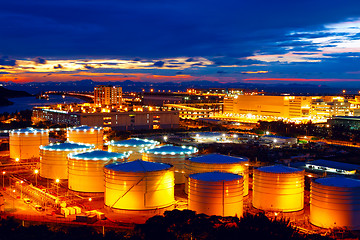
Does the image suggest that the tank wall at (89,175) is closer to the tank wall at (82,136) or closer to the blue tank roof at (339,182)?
the tank wall at (82,136)

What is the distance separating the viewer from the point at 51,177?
1019 inches

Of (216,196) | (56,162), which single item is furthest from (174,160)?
(56,162)

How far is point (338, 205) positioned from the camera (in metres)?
17.0

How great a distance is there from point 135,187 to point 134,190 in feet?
0.45

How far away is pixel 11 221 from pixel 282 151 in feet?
77.3

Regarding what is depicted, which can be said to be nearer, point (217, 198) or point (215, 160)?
point (217, 198)

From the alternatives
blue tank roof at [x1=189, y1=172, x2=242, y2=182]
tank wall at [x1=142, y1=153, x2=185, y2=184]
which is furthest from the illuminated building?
blue tank roof at [x1=189, y1=172, x2=242, y2=182]

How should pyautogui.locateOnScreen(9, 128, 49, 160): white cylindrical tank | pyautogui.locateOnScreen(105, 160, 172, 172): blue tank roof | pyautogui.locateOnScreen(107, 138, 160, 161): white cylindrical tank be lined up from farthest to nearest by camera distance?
pyautogui.locateOnScreen(9, 128, 49, 160): white cylindrical tank
pyautogui.locateOnScreen(107, 138, 160, 161): white cylindrical tank
pyautogui.locateOnScreen(105, 160, 172, 172): blue tank roof

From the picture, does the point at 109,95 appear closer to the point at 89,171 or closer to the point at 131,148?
the point at 131,148

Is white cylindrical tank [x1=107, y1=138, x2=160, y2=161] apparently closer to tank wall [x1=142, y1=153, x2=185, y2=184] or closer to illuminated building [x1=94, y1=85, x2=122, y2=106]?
tank wall [x1=142, y1=153, x2=185, y2=184]

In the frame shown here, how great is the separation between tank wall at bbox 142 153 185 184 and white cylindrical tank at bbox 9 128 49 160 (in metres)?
11.4

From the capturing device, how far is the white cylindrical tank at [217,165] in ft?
69.8

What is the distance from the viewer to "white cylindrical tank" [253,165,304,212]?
18938mm

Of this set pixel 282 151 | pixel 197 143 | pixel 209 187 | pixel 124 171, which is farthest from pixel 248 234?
pixel 197 143
